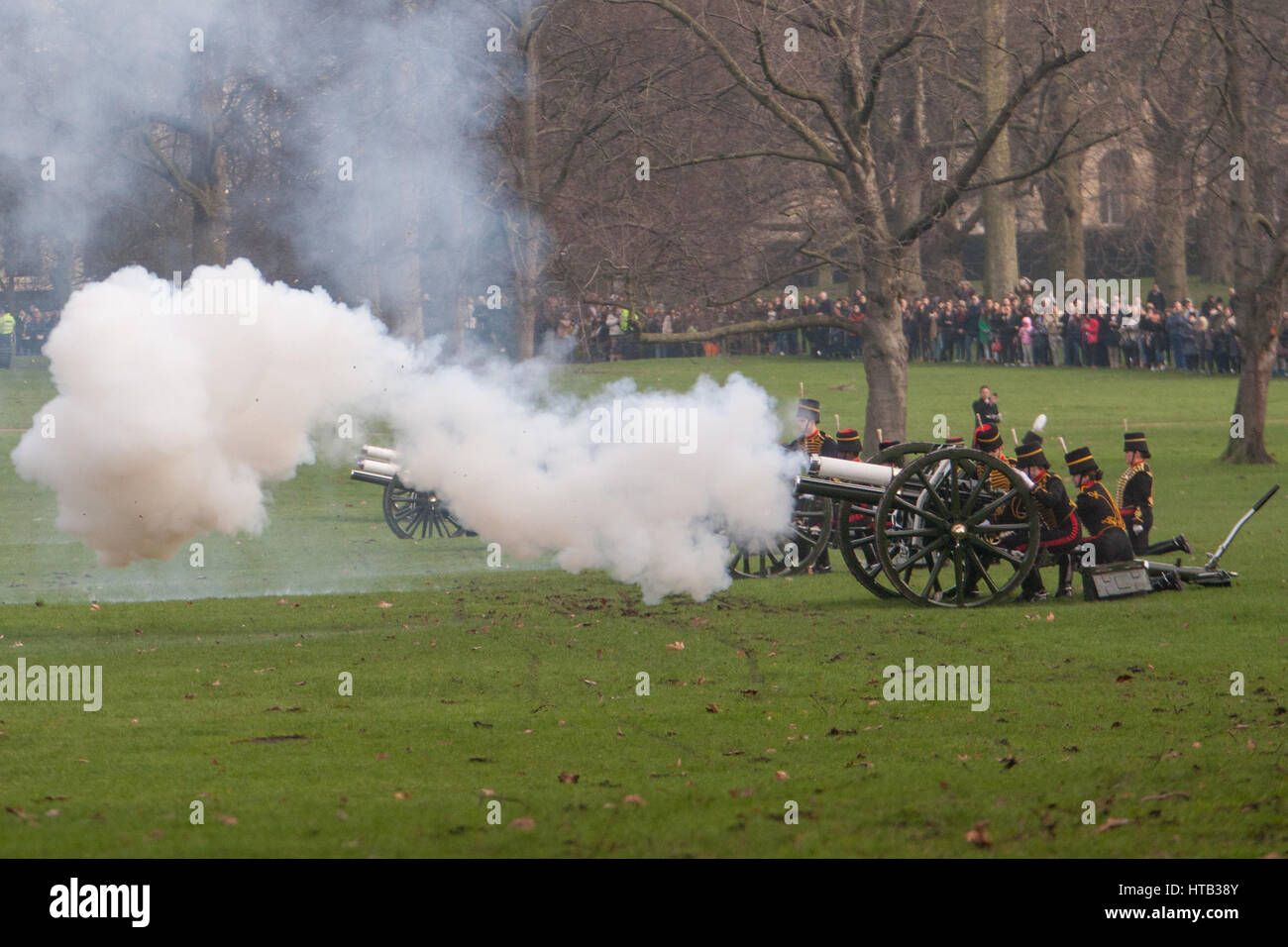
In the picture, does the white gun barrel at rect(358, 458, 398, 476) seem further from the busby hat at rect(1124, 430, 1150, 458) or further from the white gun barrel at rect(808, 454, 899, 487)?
the busby hat at rect(1124, 430, 1150, 458)

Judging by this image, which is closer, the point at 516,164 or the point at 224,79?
the point at 224,79

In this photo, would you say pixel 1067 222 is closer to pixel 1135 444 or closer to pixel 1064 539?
pixel 1135 444

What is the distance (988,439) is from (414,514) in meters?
10.6

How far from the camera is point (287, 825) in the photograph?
8219 mm

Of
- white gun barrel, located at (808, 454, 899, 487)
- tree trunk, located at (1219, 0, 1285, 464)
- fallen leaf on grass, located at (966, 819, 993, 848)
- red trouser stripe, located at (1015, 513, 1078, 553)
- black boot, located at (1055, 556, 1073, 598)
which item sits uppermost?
tree trunk, located at (1219, 0, 1285, 464)

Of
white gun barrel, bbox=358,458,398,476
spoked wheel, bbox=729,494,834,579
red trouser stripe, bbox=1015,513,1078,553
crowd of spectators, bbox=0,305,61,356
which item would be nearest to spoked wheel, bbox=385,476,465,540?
white gun barrel, bbox=358,458,398,476

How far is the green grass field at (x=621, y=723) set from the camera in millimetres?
8156

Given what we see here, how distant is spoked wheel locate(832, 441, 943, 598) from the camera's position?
16.1 meters

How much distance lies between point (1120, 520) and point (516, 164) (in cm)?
1141

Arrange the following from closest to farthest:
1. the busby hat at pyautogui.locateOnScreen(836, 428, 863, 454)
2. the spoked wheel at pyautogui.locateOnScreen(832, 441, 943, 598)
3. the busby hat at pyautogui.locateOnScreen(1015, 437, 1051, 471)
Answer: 1. the spoked wheel at pyautogui.locateOnScreen(832, 441, 943, 598)
2. the busby hat at pyautogui.locateOnScreen(1015, 437, 1051, 471)
3. the busby hat at pyautogui.locateOnScreen(836, 428, 863, 454)

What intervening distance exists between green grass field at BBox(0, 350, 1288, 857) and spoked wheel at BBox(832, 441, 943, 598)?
0.30 meters

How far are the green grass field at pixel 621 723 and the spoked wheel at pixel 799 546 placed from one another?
0.47m
